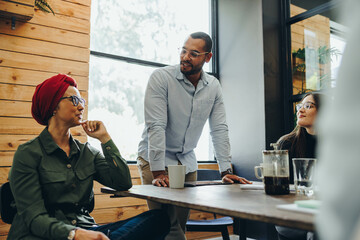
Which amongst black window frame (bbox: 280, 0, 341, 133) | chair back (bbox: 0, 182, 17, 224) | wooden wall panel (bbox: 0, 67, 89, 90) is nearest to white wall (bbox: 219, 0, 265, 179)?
black window frame (bbox: 280, 0, 341, 133)

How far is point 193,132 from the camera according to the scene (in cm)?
218

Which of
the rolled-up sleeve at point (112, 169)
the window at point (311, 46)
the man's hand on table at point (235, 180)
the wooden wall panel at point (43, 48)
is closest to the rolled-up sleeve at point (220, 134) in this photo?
the man's hand on table at point (235, 180)

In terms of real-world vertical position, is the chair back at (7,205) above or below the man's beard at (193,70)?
below

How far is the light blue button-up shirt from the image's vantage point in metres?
2.05

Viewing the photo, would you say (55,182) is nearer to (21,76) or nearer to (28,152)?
(28,152)

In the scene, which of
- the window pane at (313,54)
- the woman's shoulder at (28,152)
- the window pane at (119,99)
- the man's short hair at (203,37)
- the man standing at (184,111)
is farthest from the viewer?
the window pane at (313,54)

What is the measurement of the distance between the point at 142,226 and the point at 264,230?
242 cm

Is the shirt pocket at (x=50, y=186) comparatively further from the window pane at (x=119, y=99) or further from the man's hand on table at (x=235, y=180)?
the window pane at (x=119, y=99)

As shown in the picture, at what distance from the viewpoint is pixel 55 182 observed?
142 centimetres

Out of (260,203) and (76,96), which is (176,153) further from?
(260,203)

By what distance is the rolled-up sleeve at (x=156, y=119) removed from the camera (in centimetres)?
185

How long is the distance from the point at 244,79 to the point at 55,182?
2822mm

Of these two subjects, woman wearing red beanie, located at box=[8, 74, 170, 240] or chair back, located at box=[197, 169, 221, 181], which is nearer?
woman wearing red beanie, located at box=[8, 74, 170, 240]

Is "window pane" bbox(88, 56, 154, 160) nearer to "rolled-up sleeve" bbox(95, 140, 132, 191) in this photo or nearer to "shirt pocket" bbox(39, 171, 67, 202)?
"rolled-up sleeve" bbox(95, 140, 132, 191)
